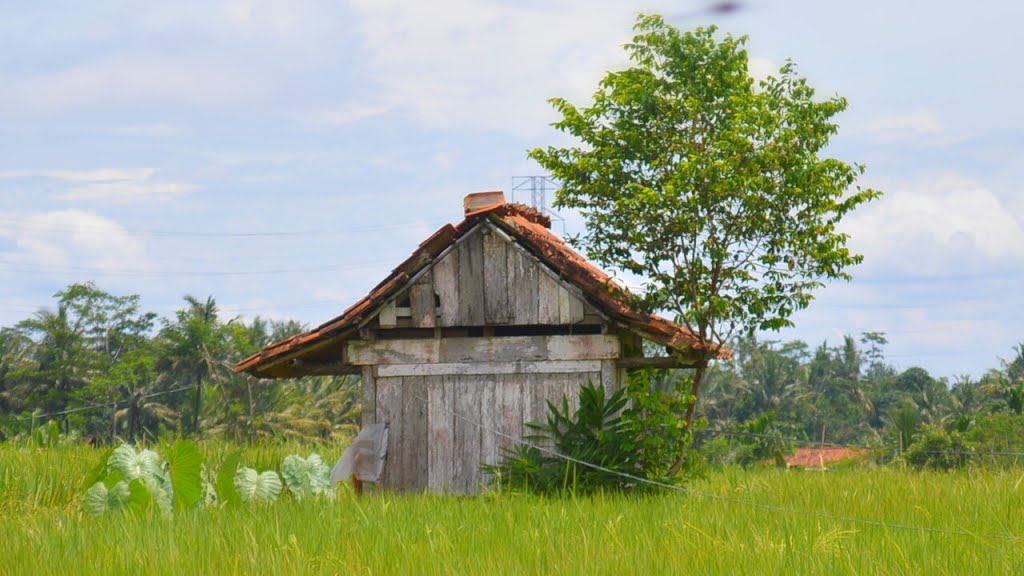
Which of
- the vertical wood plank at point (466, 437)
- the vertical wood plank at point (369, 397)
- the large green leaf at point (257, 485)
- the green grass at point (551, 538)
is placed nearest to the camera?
the green grass at point (551, 538)

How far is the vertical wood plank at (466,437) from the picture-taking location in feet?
42.4

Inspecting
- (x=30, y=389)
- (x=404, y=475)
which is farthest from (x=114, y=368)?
(x=404, y=475)

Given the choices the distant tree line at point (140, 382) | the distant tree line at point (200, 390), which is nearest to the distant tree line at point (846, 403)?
the distant tree line at point (200, 390)

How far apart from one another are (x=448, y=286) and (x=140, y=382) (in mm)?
53440

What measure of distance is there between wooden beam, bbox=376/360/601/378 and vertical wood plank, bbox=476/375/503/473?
4.7 inches

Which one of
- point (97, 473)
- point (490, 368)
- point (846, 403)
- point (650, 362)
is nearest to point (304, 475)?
point (97, 473)

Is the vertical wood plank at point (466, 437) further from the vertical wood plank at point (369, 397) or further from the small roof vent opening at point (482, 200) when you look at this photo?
the small roof vent opening at point (482, 200)

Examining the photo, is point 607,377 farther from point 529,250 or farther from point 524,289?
point 529,250

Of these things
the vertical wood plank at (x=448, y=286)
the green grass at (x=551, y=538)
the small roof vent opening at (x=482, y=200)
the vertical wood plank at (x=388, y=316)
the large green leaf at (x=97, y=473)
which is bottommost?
the green grass at (x=551, y=538)

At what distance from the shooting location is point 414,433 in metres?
13.1

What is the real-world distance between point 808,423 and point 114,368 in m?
43.7

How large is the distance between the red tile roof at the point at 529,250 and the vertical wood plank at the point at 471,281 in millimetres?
169

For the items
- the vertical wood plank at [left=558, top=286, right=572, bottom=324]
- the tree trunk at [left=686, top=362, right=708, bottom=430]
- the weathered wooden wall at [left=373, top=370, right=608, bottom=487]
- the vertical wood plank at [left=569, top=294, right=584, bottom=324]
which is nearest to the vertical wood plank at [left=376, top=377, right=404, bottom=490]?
the weathered wooden wall at [left=373, top=370, right=608, bottom=487]

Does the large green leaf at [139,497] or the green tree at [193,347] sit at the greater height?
the green tree at [193,347]
